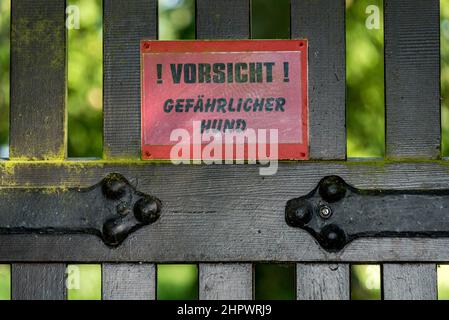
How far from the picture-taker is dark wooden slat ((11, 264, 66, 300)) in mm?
1279

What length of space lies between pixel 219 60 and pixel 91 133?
43 cm

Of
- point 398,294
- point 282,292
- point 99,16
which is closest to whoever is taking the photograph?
point 398,294

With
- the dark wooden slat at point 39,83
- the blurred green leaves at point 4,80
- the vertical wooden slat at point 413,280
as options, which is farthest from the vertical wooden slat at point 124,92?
the vertical wooden slat at point 413,280

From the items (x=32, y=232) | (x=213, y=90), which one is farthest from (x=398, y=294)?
(x=32, y=232)

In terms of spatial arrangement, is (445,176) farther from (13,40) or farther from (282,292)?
(13,40)

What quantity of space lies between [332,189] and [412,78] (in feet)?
0.99

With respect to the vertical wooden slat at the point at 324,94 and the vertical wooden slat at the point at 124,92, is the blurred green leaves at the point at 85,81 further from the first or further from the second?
the vertical wooden slat at the point at 324,94

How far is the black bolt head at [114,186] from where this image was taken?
1.27m

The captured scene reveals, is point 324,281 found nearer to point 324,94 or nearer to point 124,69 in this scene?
point 324,94

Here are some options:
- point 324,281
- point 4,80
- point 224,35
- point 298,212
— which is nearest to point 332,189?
point 298,212

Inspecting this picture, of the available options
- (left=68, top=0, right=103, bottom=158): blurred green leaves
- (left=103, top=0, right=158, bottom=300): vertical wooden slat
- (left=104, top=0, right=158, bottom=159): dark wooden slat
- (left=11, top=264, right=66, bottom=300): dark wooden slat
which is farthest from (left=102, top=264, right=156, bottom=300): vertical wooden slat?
(left=68, top=0, right=103, bottom=158): blurred green leaves

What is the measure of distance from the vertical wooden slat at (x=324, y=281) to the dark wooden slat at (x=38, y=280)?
526 mm

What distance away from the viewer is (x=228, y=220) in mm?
1273
